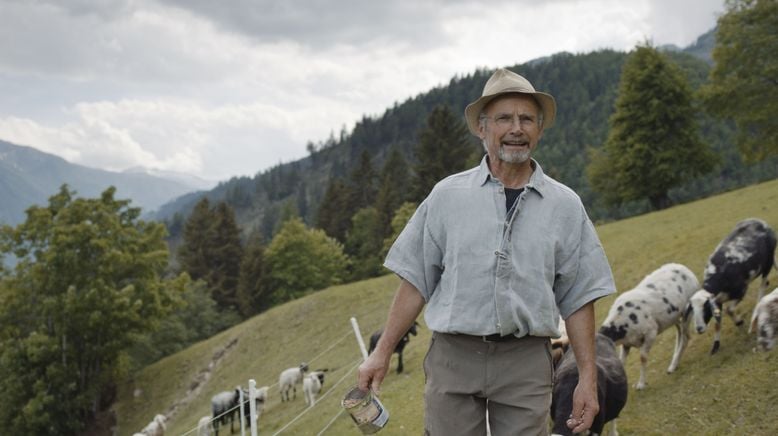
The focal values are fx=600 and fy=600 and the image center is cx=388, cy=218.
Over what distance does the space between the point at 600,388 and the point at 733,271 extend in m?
4.90

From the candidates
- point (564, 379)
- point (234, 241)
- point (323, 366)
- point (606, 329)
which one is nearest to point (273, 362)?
point (323, 366)

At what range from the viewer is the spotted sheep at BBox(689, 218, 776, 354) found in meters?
10.1

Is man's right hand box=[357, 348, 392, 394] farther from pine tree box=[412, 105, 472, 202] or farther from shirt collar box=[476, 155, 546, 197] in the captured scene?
pine tree box=[412, 105, 472, 202]

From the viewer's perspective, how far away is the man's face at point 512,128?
12.7 feet

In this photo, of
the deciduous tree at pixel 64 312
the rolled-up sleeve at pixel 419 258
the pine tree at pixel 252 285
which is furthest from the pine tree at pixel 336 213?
the rolled-up sleeve at pixel 419 258

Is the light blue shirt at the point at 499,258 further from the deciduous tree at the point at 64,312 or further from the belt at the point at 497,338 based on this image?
the deciduous tree at the point at 64,312

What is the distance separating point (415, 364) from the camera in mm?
18188

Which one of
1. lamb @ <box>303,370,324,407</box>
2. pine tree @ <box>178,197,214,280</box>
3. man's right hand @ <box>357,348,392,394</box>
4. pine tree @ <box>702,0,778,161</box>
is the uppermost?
pine tree @ <box>702,0,778,161</box>

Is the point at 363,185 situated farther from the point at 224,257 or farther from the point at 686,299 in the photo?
the point at 686,299

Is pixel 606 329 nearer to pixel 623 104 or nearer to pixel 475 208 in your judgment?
pixel 475 208

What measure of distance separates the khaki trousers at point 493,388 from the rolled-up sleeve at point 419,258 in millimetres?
416

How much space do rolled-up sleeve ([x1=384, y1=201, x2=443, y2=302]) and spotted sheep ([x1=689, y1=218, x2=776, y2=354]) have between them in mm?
7847

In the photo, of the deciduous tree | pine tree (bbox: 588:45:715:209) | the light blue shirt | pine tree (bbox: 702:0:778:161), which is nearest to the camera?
the light blue shirt

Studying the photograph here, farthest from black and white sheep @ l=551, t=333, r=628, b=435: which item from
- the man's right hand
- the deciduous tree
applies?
the deciduous tree
